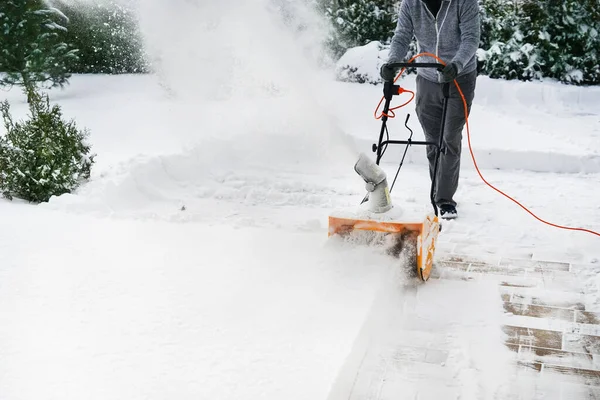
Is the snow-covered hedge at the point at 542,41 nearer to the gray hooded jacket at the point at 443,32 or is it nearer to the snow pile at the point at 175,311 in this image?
the gray hooded jacket at the point at 443,32

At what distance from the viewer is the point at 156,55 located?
10.3 m

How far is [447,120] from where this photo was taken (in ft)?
15.9

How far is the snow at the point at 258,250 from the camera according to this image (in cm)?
271

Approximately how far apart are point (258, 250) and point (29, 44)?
695cm

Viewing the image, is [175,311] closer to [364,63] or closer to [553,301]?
[553,301]

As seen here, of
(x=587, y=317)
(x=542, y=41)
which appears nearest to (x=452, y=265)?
(x=587, y=317)

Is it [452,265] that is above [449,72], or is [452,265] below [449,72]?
below

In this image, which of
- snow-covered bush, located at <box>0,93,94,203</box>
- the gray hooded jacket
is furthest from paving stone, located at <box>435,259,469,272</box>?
snow-covered bush, located at <box>0,93,94,203</box>

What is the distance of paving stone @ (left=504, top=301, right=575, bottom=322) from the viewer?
3338 millimetres

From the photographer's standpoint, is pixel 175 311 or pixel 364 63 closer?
pixel 175 311

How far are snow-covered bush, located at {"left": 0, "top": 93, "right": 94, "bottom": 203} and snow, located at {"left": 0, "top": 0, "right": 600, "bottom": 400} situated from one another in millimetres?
252

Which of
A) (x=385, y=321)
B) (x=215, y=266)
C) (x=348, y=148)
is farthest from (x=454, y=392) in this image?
(x=348, y=148)

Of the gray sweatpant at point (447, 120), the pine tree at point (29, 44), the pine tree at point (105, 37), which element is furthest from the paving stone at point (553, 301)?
the pine tree at point (105, 37)

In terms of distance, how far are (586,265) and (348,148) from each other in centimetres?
362
